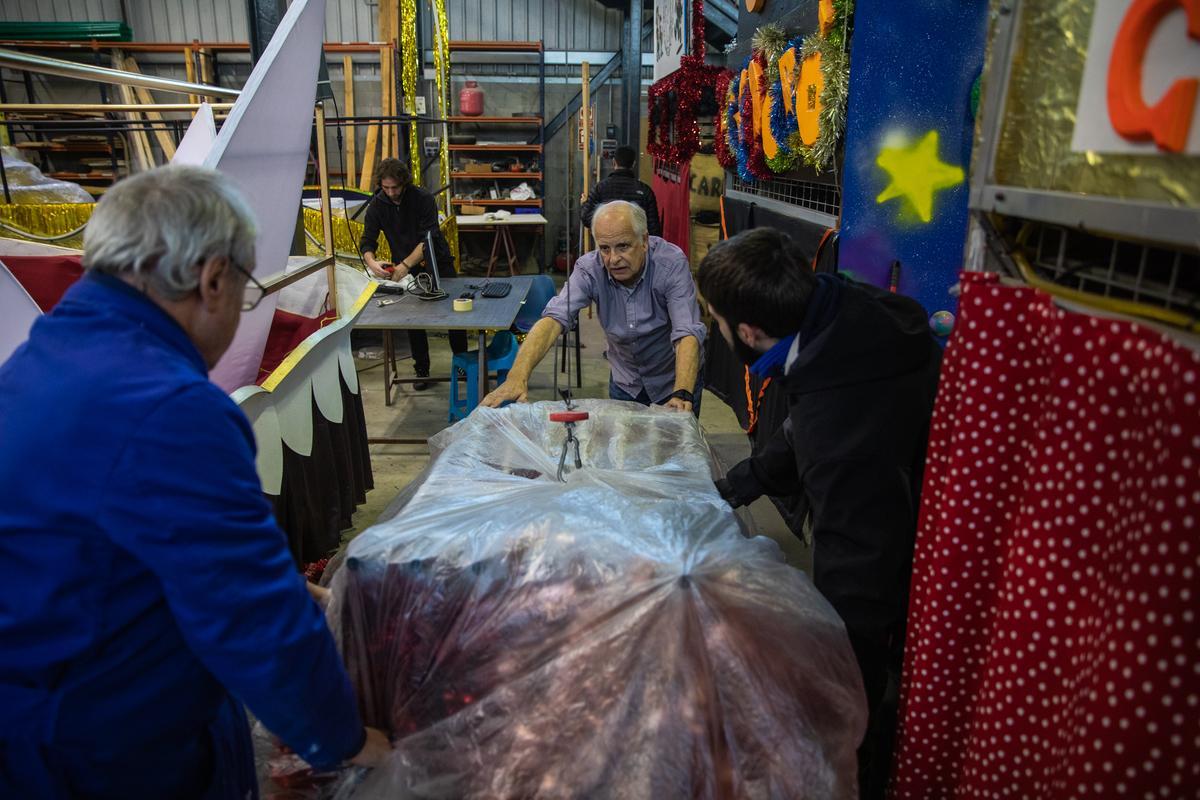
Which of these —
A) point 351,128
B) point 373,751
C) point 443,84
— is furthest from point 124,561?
point 351,128

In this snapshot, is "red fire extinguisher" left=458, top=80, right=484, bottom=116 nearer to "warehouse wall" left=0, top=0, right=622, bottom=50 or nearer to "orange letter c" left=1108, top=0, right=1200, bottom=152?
"warehouse wall" left=0, top=0, right=622, bottom=50

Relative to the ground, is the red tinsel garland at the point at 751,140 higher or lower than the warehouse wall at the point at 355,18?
lower

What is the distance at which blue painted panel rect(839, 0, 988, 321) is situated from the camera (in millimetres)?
2215

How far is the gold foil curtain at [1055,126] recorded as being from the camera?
34.8 inches

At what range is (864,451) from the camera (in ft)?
4.58

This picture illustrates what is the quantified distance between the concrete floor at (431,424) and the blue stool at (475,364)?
0.31 metres

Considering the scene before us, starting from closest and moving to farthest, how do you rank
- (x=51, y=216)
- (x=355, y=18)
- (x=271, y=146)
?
1. (x=271, y=146)
2. (x=51, y=216)
3. (x=355, y=18)

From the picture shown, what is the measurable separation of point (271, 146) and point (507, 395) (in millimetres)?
1342

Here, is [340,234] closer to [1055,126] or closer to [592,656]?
[592,656]

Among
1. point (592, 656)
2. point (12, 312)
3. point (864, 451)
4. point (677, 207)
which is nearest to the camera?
point (592, 656)

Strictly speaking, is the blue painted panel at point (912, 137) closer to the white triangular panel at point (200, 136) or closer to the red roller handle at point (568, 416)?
the red roller handle at point (568, 416)

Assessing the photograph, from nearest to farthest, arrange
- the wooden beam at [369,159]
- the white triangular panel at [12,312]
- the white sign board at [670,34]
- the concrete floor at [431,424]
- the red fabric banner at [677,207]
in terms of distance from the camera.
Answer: the white triangular panel at [12,312] → the concrete floor at [431,424] → the white sign board at [670,34] → the red fabric banner at [677,207] → the wooden beam at [369,159]

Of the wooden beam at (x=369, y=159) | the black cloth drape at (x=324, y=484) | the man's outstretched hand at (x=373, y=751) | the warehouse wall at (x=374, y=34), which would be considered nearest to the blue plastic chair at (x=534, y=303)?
the black cloth drape at (x=324, y=484)

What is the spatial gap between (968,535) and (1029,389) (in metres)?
0.23
